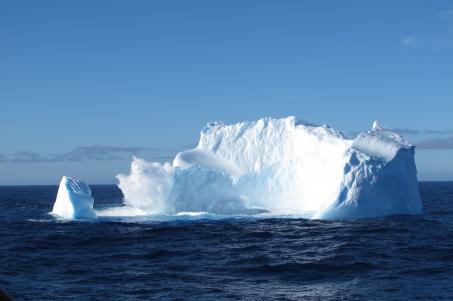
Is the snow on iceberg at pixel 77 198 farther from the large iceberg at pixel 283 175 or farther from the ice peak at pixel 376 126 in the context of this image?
the ice peak at pixel 376 126

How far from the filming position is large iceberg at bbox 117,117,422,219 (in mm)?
28938

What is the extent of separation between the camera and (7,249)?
792 inches

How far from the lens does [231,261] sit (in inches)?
675

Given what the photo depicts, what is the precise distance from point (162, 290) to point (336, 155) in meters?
20.5

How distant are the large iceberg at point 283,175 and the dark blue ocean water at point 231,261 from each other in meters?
2.13

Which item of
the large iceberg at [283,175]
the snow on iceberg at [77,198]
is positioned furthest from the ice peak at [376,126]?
the snow on iceberg at [77,198]

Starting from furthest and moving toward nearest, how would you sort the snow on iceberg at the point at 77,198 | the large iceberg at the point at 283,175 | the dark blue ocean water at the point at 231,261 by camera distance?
the snow on iceberg at the point at 77,198, the large iceberg at the point at 283,175, the dark blue ocean water at the point at 231,261

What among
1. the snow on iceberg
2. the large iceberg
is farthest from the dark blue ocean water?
the snow on iceberg

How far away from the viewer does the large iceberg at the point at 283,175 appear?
2894 centimetres

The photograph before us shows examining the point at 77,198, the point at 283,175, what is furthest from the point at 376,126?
the point at 77,198

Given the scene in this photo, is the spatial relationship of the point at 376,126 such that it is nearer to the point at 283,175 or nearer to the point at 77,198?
the point at 283,175

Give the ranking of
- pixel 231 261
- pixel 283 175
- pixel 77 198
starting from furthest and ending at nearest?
pixel 283 175
pixel 77 198
pixel 231 261

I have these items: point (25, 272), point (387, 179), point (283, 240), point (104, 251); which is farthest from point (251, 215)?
point (25, 272)

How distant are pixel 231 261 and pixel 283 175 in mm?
17898
